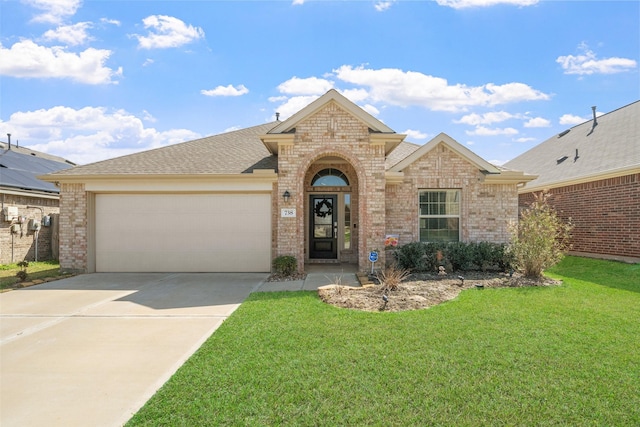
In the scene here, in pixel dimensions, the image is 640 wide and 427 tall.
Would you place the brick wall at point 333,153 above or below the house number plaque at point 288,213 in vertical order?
above

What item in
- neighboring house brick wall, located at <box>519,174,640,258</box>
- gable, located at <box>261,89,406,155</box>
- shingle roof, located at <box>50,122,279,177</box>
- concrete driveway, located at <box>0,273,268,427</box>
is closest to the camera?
concrete driveway, located at <box>0,273,268,427</box>

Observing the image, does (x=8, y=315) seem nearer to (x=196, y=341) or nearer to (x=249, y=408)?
(x=196, y=341)

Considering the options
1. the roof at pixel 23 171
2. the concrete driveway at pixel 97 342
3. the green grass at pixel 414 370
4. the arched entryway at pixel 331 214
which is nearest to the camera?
the green grass at pixel 414 370

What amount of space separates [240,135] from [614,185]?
43.7 feet

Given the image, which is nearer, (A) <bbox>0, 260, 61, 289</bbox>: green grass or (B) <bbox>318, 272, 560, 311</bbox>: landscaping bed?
Result: (B) <bbox>318, 272, 560, 311</bbox>: landscaping bed

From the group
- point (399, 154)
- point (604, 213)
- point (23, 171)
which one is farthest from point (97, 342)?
point (604, 213)

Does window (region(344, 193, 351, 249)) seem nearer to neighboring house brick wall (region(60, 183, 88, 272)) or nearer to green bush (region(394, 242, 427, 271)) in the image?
green bush (region(394, 242, 427, 271))

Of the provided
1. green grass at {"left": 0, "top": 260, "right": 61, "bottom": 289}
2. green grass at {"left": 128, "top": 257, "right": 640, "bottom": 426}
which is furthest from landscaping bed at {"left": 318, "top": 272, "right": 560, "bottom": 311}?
green grass at {"left": 0, "top": 260, "right": 61, "bottom": 289}

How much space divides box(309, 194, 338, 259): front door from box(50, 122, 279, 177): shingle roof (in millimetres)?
2294

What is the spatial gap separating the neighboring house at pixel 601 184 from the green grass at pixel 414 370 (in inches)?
275

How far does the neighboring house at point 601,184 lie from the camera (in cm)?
1161

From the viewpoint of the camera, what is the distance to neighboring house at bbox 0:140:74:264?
1280cm

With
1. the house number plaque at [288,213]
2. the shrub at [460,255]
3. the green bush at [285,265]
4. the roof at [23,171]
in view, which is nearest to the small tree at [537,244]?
the shrub at [460,255]

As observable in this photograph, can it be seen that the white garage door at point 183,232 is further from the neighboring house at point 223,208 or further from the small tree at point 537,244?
the small tree at point 537,244
